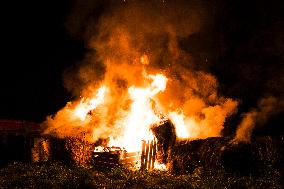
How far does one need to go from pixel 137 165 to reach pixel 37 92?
12158mm

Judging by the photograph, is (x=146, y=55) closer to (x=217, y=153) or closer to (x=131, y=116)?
(x=131, y=116)

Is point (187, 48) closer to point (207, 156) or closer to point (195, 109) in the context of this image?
point (195, 109)

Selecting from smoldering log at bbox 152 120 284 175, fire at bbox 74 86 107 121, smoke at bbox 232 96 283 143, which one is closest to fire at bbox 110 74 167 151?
smoldering log at bbox 152 120 284 175

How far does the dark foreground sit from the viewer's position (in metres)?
9.21

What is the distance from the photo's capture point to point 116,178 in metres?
10.4

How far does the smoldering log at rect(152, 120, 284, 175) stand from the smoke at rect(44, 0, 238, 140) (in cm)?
382

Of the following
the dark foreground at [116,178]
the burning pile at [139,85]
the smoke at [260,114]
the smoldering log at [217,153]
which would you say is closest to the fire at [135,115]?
the burning pile at [139,85]

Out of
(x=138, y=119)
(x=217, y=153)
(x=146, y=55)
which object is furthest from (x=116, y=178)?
(x=146, y=55)

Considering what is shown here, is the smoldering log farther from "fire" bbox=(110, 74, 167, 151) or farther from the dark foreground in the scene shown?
"fire" bbox=(110, 74, 167, 151)

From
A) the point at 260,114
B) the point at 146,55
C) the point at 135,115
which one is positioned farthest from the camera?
the point at 146,55

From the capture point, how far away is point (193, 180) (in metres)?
9.91

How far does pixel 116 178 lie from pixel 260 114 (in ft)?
29.7

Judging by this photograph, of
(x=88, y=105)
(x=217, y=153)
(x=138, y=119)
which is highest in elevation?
(x=88, y=105)

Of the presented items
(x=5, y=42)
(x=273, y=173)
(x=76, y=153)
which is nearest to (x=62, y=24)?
(x=5, y=42)
